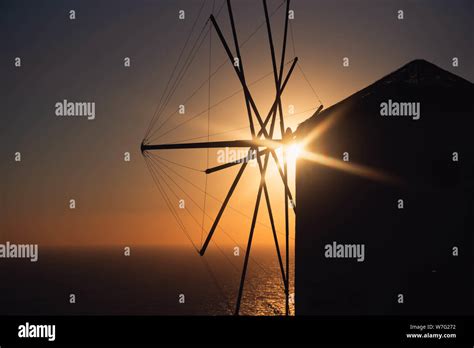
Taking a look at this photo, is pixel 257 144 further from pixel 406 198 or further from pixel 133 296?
pixel 133 296

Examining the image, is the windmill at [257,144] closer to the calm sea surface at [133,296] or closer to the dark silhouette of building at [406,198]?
the dark silhouette of building at [406,198]

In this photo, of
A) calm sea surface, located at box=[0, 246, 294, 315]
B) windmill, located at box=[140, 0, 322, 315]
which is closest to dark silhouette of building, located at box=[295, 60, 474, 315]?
windmill, located at box=[140, 0, 322, 315]

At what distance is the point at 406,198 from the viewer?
16156mm

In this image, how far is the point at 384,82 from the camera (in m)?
16.5

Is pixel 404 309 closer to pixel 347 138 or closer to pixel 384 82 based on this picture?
pixel 347 138

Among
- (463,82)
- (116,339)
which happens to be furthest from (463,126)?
(116,339)

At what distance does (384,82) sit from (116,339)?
1201 cm

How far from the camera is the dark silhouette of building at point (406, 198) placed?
1565cm

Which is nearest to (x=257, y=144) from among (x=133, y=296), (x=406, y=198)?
(x=406, y=198)

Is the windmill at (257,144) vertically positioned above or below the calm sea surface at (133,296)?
above

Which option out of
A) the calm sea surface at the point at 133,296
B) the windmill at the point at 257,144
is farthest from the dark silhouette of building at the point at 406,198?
the calm sea surface at the point at 133,296

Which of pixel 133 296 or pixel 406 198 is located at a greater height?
pixel 406 198

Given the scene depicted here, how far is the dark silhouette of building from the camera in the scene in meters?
15.6

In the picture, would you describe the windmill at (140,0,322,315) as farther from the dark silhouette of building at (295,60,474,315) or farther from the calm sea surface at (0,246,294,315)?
the calm sea surface at (0,246,294,315)
